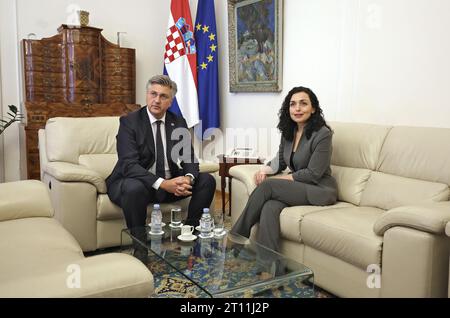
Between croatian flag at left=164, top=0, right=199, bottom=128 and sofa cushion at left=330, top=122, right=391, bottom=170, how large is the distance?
206cm

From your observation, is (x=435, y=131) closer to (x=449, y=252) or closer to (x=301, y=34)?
(x=449, y=252)

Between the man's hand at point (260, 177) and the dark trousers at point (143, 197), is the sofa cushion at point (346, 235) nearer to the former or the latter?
the man's hand at point (260, 177)

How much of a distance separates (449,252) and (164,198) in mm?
1613

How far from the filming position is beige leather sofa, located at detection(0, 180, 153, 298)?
3.20 feet

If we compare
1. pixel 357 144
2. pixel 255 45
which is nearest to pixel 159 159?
pixel 357 144

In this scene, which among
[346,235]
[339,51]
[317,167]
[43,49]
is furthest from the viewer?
[43,49]

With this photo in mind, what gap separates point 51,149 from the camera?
305 cm

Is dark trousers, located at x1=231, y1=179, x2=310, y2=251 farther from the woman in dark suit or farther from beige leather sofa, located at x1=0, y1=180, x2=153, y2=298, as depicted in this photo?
beige leather sofa, located at x1=0, y1=180, x2=153, y2=298

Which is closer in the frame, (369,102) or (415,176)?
(415,176)

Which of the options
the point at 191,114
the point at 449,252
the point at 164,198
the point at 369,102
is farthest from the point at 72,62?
the point at 449,252

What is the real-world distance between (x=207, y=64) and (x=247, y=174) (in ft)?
6.87

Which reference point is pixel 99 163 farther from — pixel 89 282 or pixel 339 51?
pixel 89 282

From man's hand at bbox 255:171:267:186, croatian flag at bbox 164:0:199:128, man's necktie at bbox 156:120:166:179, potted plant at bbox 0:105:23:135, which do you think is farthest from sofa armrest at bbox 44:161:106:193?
croatian flag at bbox 164:0:199:128

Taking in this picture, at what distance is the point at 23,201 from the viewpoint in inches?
82.7
